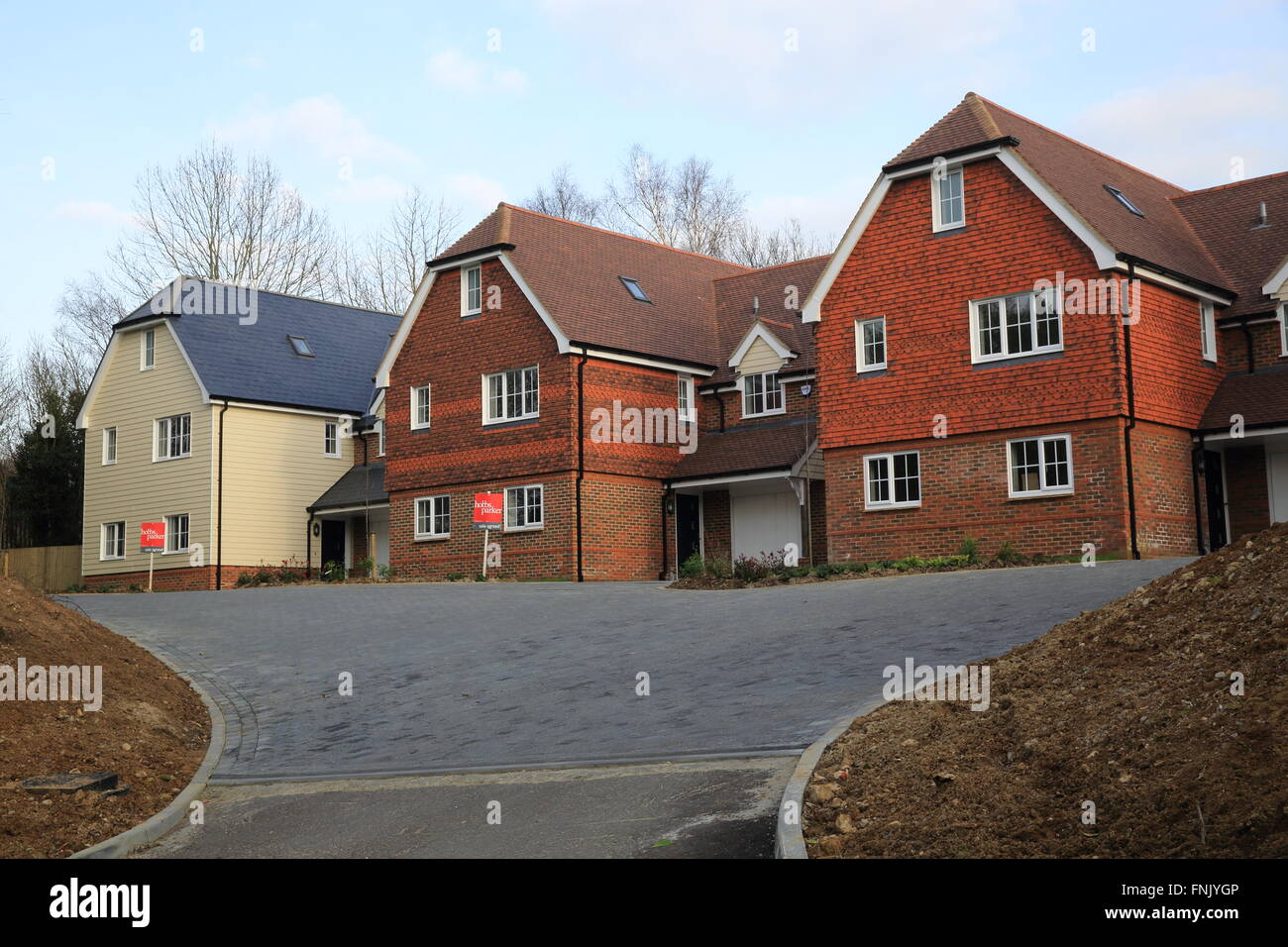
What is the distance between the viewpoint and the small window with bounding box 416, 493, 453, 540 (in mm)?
33594

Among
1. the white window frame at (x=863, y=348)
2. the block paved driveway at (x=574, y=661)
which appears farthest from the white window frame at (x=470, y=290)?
the block paved driveway at (x=574, y=661)

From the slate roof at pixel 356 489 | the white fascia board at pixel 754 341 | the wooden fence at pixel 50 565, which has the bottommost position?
the wooden fence at pixel 50 565

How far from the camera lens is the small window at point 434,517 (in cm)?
3359

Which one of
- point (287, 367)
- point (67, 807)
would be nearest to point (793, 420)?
point (287, 367)

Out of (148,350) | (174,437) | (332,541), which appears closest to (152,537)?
(174,437)

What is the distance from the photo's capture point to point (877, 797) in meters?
7.94

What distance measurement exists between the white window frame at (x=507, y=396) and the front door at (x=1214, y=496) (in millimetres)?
14781

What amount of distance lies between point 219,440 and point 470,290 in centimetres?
945

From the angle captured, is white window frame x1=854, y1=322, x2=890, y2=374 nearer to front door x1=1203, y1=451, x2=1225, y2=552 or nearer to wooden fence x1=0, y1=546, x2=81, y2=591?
front door x1=1203, y1=451, x2=1225, y2=552

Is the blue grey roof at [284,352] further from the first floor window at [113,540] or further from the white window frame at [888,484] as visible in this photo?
the white window frame at [888,484]

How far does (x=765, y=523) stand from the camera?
3189 cm

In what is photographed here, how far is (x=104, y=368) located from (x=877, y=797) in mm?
38698

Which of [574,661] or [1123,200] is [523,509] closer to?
[1123,200]

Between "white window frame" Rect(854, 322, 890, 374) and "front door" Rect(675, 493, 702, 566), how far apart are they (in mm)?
6648
